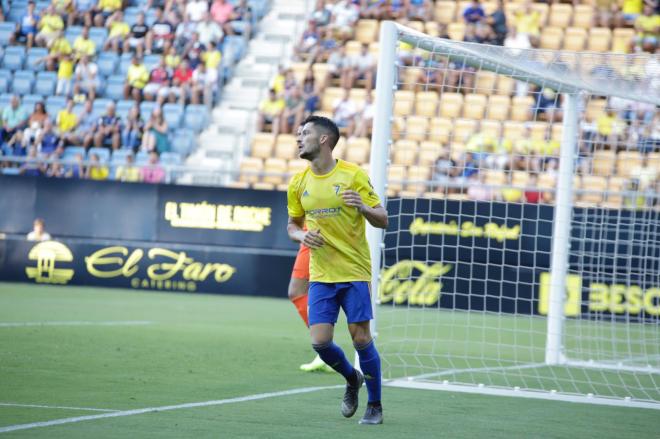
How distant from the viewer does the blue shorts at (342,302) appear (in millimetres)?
7738

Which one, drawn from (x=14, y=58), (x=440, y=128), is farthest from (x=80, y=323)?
(x=14, y=58)

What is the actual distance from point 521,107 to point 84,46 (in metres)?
10.9

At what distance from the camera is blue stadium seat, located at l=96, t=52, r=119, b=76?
26.9 m

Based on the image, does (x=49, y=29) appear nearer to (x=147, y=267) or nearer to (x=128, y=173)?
(x=128, y=173)

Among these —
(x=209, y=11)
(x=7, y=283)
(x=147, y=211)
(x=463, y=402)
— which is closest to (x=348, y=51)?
(x=209, y=11)

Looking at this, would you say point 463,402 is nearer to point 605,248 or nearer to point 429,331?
point 429,331

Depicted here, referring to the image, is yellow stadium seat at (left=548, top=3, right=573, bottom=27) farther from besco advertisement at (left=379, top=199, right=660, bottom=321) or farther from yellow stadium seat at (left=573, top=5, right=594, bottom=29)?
besco advertisement at (left=379, top=199, right=660, bottom=321)

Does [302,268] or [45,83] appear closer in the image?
[302,268]

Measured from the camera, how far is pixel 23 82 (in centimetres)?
2703

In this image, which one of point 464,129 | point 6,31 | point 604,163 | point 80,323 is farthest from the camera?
point 6,31

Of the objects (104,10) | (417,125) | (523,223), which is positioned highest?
(104,10)

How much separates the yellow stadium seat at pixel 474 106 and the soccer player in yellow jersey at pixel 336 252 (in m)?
13.7

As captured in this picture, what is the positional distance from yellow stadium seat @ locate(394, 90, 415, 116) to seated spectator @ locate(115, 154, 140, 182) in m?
4.83

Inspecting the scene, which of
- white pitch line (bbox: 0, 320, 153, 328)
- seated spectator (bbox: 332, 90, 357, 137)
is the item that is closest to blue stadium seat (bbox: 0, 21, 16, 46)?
seated spectator (bbox: 332, 90, 357, 137)
